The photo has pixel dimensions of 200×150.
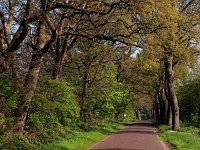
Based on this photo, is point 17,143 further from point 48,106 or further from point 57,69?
point 57,69

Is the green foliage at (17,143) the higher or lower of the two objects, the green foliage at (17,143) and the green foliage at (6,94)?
the lower

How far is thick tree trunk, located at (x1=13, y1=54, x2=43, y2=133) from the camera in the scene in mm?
16605

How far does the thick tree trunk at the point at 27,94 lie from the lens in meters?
16.6

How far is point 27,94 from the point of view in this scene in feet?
54.2

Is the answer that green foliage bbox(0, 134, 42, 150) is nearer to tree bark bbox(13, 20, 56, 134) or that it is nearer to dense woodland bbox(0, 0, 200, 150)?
dense woodland bbox(0, 0, 200, 150)

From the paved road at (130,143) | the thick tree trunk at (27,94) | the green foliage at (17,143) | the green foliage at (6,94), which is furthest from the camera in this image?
the paved road at (130,143)

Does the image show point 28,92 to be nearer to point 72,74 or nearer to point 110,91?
point 72,74

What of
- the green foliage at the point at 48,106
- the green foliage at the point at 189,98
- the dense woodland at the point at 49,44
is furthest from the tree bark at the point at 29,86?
the green foliage at the point at 189,98

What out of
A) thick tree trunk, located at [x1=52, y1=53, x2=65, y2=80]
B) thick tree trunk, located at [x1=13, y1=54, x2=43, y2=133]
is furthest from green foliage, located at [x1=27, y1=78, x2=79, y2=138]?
thick tree trunk, located at [x1=52, y1=53, x2=65, y2=80]

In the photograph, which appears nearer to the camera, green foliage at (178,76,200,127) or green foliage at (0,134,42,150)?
green foliage at (0,134,42,150)

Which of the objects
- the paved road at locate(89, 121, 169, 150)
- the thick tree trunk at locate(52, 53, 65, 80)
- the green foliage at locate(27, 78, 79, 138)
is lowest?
A: the paved road at locate(89, 121, 169, 150)

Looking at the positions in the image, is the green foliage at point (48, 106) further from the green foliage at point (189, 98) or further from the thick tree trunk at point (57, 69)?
the green foliage at point (189, 98)

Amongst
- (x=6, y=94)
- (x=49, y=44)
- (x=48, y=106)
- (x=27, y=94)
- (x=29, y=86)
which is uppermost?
(x=49, y=44)

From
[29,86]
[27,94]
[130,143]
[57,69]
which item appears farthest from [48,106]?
[57,69]
